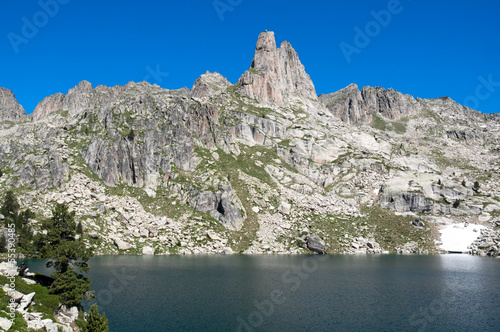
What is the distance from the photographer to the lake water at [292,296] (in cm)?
5478

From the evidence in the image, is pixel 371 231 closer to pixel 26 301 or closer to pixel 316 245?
pixel 316 245

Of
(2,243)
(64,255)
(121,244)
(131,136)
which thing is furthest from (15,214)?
(64,255)

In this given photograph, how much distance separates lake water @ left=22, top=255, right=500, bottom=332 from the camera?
54781mm

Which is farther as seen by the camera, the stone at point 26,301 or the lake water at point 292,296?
the lake water at point 292,296

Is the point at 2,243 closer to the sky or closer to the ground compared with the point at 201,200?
closer to the ground

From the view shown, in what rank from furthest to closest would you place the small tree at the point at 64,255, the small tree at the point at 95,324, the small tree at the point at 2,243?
the small tree at the point at 2,243, the small tree at the point at 64,255, the small tree at the point at 95,324

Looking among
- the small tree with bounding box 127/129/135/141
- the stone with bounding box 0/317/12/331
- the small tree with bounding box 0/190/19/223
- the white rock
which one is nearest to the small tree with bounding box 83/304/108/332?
the stone with bounding box 0/317/12/331

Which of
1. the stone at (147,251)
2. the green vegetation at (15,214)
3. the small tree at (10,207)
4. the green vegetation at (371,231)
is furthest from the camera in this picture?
the green vegetation at (371,231)

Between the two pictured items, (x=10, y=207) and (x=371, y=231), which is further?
(x=371, y=231)

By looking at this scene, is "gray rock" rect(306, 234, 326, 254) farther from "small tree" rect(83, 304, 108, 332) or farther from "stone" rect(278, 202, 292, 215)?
"small tree" rect(83, 304, 108, 332)

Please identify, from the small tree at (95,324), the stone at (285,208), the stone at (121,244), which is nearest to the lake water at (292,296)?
the small tree at (95,324)

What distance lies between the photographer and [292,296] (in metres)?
71.6

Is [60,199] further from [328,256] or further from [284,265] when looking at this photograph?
[328,256]

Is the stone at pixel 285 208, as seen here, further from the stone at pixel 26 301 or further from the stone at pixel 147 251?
the stone at pixel 26 301
